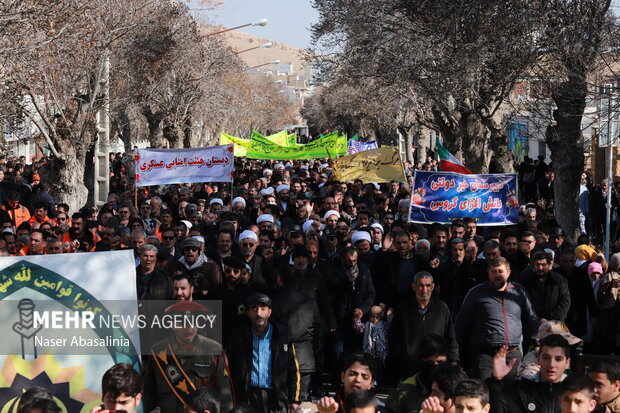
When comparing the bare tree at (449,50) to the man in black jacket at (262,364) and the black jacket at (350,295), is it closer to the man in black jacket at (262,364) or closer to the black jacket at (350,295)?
the black jacket at (350,295)

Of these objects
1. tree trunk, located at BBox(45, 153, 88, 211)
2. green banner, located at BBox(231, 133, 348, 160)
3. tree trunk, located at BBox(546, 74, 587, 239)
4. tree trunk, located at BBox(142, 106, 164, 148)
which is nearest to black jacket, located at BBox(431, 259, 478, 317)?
tree trunk, located at BBox(546, 74, 587, 239)

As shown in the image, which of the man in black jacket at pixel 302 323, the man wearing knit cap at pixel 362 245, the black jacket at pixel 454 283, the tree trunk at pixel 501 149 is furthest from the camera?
the tree trunk at pixel 501 149

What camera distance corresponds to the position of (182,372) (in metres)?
6.21

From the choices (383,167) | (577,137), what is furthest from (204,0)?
(577,137)

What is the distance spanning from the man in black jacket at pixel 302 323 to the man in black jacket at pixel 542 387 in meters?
2.17

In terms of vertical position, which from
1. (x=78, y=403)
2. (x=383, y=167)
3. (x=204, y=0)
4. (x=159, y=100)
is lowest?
(x=78, y=403)

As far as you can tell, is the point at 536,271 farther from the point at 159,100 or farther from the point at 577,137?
the point at 159,100

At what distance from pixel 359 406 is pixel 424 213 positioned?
804 cm

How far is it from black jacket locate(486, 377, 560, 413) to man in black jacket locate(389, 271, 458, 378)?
5.80ft

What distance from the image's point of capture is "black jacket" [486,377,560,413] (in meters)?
5.59

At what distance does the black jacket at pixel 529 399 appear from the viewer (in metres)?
5.59

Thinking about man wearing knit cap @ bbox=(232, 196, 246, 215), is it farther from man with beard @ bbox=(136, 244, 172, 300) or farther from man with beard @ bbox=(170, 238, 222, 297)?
man with beard @ bbox=(136, 244, 172, 300)

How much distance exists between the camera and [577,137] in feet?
48.4


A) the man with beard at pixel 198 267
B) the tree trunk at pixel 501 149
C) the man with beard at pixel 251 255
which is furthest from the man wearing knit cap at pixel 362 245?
the tree trunk at pixel 501 149
